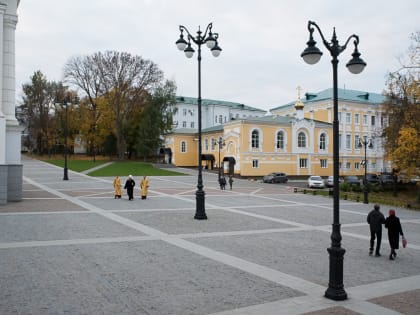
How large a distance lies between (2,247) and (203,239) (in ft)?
18.6

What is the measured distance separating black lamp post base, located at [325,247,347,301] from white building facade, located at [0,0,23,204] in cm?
1874

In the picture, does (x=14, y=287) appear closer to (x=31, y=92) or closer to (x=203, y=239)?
(x=203, y=239)

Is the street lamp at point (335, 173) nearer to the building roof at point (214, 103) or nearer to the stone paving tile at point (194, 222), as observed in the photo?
the stone paving tile at point (194, 222)

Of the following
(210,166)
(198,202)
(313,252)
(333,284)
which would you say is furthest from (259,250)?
(210,166)

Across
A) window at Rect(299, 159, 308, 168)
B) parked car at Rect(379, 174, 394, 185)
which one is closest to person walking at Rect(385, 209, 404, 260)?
parked car at Rect(379, 174, 394, 185)

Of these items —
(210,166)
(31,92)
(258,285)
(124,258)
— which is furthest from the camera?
(31,92)

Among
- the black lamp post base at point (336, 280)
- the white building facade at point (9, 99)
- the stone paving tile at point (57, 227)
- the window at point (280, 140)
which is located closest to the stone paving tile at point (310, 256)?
the black lamp post base at point (336, 280)

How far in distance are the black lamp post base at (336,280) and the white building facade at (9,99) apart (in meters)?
18.7

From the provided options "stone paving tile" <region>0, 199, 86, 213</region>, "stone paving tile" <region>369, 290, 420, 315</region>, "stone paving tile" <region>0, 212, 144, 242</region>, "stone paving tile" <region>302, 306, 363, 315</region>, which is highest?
"stone paving tile" <region>0, 199, 86, 213</region>

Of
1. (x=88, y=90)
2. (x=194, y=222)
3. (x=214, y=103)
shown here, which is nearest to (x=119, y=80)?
(x=88, y=90)

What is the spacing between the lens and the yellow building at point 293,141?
52.7 m

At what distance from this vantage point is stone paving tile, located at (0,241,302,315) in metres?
6.61

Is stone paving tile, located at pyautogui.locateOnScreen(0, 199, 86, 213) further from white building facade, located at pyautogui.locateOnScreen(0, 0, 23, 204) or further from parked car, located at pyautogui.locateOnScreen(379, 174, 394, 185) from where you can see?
parked car, located at pyautogui.locateOnScreen(379, 174, 394, 185)

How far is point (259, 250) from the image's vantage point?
1109 cm
